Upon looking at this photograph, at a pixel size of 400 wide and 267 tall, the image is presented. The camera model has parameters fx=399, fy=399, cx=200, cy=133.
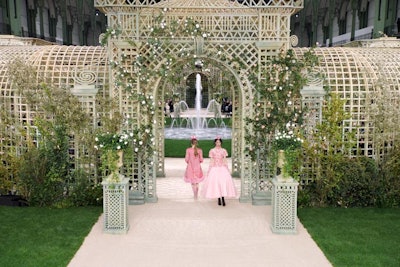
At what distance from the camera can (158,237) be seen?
5309 mm

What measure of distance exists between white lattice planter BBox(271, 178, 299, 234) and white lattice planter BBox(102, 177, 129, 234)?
206 centimetres

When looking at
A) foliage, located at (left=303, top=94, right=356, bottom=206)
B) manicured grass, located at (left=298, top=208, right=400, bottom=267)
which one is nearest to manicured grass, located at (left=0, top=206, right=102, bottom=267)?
manicured grass, located at (left=298, top=208, right=400, bottom=267)

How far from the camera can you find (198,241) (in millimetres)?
5188

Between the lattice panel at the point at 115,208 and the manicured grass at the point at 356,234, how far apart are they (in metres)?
2.57

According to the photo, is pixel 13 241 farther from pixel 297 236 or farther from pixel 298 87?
pixel 298 87

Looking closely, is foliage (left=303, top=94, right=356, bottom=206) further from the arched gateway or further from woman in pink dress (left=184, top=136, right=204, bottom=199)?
woman in pink dress (left=184, top=136, right=204, bottom=199)

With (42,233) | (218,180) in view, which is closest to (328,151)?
(218,180)

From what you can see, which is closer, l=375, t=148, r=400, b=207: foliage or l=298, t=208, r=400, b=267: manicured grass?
l=298, t=208, r=400, b=267: manicured grass

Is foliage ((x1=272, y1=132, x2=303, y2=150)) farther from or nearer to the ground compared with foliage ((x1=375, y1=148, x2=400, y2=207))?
farther from the ground

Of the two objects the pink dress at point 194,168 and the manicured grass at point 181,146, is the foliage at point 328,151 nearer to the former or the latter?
the pink dress at point 194,168

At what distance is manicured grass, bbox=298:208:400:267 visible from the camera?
4.62 metres

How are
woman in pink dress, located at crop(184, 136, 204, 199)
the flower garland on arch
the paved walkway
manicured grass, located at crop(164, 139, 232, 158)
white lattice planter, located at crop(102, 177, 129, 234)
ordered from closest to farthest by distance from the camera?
1. the paved walkway
2. white lattice planter, located at crop(102, 177, 129, 234)
3. the flower garland on arch
4. woman in pink dress, located at crop(184, 136, 204, 199)
5. manicured grass, located at crop(164, 139, 232, 158)

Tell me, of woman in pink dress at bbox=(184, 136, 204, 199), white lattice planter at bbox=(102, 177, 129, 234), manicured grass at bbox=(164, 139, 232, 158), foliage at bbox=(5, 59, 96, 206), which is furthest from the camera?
manicured grass at bbox=(164, 139, 232, 158)

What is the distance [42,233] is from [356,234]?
423 cm
